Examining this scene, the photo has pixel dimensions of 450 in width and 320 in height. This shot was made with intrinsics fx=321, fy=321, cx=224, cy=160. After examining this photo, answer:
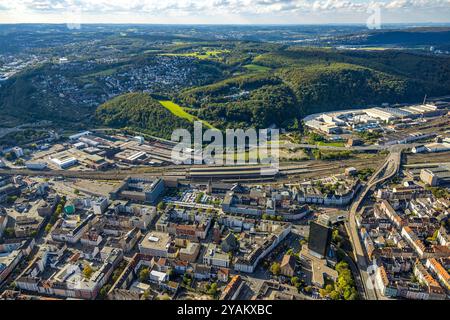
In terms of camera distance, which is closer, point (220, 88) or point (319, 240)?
point (319, 240)

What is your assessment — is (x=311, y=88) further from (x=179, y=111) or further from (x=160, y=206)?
(x=160, y=206)

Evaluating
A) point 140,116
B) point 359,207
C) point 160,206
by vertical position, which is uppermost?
point 140,116

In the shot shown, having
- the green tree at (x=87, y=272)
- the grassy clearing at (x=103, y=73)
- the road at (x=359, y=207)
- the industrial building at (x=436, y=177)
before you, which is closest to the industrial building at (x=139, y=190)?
the green tree at (x=87, y=272)

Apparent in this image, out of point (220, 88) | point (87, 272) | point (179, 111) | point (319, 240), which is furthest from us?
point (220, 88)

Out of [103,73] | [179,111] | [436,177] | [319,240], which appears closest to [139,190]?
[319,240]

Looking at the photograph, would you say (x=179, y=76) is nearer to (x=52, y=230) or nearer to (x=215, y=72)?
(x=215, y=72)

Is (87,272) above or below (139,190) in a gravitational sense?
below
